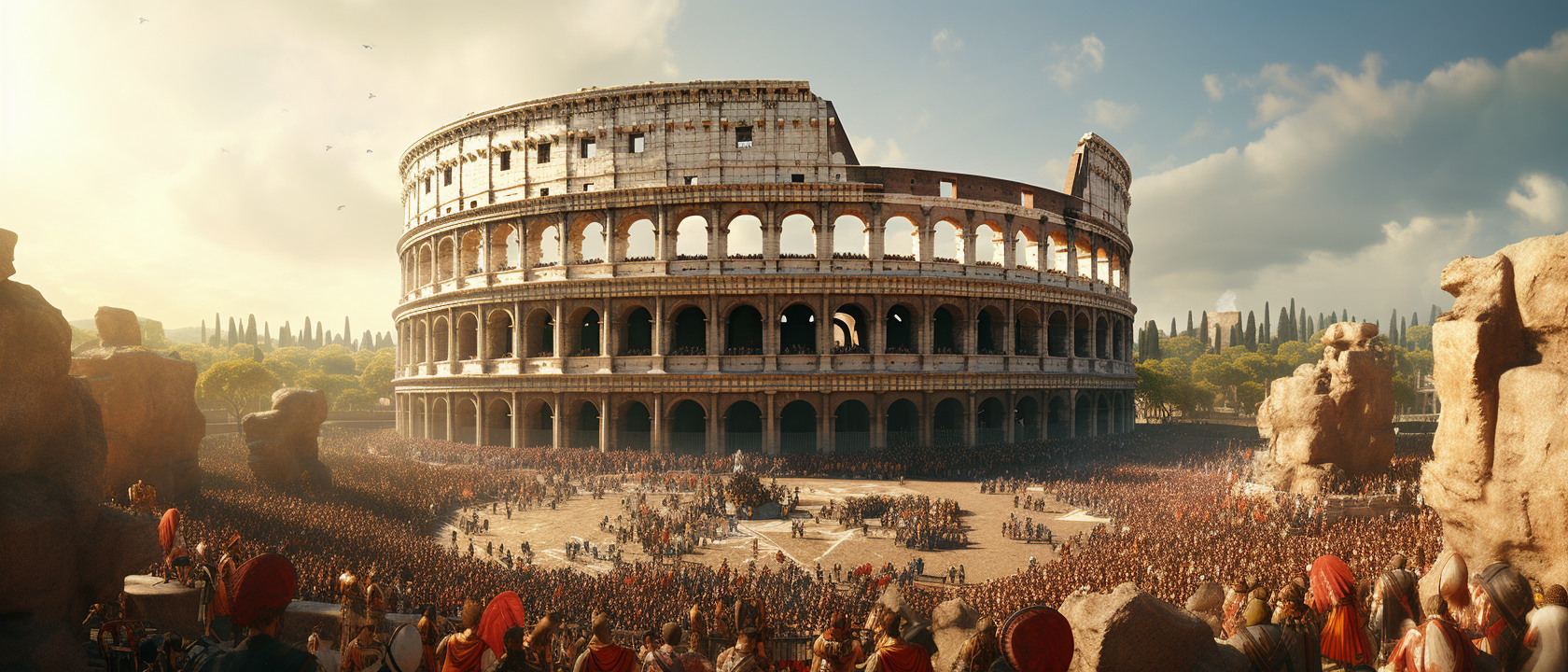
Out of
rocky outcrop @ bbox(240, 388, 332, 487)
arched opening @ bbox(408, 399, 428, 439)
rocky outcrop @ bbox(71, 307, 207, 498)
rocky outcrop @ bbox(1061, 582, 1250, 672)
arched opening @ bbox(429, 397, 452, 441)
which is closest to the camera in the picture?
rocky outcrop @ bbox(1061, 582, 1250, 672)

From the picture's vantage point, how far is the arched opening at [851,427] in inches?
1107

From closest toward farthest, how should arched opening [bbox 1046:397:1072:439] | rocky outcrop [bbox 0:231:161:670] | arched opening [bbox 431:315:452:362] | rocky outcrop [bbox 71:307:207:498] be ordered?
1. rocky outcrop [bbox 0:231:161:670]
2. rocky outcrop [bbox 71:307:207:498]
3. arched opening [bbox 1046:397:1072:439]
4. arched opening [bbox 431:315:452:362]

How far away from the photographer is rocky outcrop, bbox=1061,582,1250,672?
5.41m

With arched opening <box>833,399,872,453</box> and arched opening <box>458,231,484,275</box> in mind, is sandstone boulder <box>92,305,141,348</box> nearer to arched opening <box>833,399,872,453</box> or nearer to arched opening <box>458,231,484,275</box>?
arched opening <box>458,231,484,275</box>

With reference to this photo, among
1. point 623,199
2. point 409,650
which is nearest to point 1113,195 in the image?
point 623,199

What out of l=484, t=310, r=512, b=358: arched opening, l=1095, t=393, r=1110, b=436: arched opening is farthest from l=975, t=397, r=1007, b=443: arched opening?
l=484, t=310, r=512, b=358: arched opening

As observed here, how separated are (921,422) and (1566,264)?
2261cm

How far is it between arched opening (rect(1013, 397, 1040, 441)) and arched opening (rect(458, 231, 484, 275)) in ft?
90.7

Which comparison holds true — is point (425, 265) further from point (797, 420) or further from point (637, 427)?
point (797, 420)

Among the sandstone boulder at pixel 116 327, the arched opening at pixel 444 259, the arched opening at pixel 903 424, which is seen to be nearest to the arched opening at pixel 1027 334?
the arched opening at pixel 903 424

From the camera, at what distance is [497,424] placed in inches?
1238

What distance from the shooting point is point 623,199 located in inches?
1125

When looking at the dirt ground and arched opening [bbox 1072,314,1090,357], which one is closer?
the dirt ground

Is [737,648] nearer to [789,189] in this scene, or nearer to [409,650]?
[409,650]
